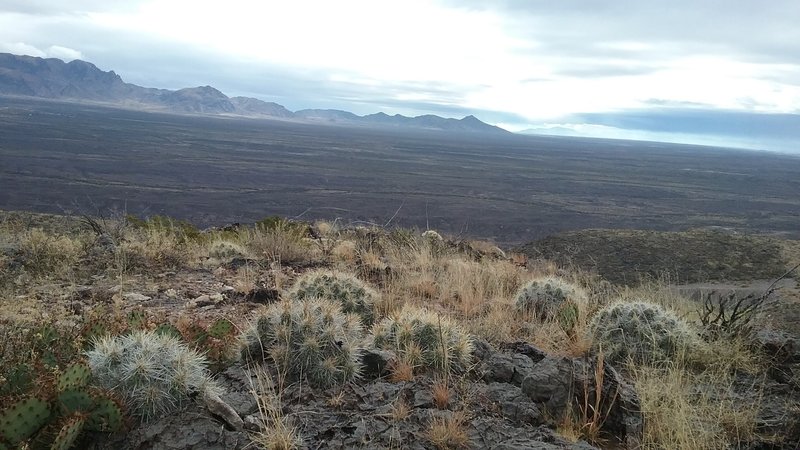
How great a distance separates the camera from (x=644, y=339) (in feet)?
16.9

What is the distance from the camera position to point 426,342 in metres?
4.43

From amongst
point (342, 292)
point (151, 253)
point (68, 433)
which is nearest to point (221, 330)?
point (342, 292)

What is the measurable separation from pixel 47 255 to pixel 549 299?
653cm

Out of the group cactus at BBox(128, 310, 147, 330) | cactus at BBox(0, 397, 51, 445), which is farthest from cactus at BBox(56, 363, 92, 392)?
cactus at BBox(128, 310, 147, 330)

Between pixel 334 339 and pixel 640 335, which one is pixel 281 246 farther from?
pixel 640 335

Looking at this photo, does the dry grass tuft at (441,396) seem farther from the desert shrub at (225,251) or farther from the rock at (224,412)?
the desert shrub at (225,251)

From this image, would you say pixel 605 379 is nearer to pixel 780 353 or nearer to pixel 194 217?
pixel 780 353

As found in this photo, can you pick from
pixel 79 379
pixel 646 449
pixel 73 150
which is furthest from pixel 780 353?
pixel 73 150

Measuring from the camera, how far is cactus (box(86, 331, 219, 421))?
10.6 feet

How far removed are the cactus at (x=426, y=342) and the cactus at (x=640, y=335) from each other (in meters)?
1.35

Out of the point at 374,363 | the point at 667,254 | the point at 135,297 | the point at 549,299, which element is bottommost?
the point at 667,254

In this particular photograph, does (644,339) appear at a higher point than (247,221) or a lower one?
higher

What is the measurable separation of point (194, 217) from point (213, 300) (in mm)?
40699

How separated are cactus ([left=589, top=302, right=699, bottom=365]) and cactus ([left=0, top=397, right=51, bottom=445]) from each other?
4.03m
